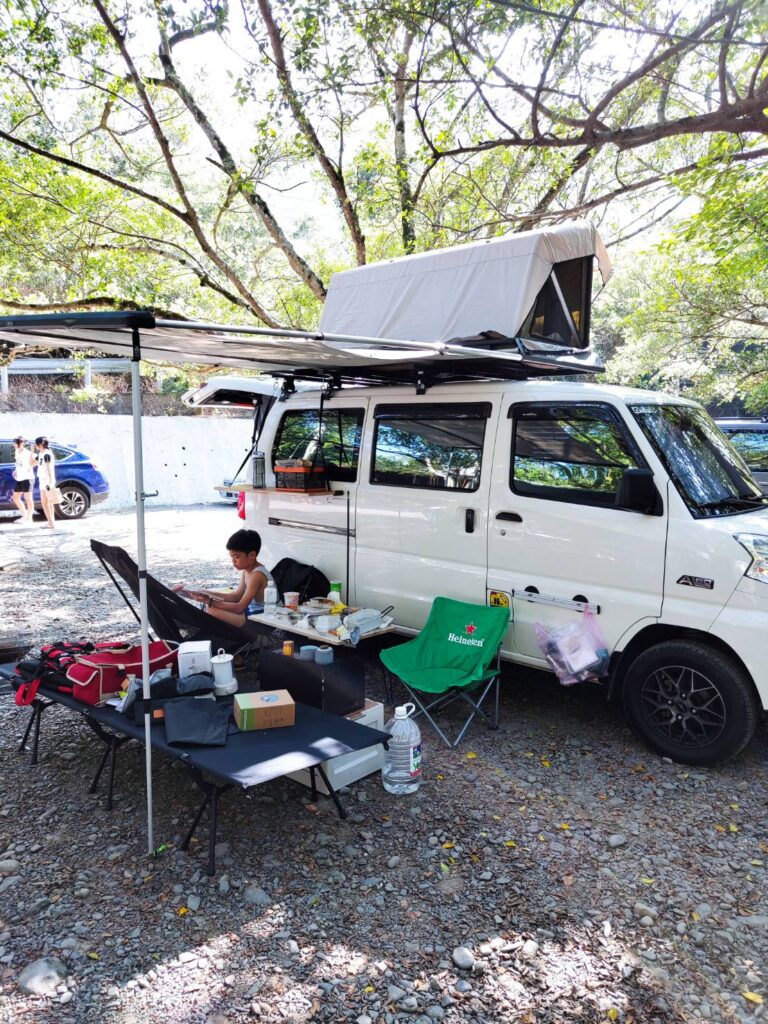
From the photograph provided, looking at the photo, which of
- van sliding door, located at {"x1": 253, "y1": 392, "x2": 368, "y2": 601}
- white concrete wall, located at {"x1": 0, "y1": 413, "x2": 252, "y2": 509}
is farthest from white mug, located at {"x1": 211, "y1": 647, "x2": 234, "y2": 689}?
white concrete wall, located at {"x1": 0, "y1": 413, "x2": 252, "y2": 509}

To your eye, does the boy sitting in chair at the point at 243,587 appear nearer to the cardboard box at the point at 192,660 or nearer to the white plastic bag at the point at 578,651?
the cardboard box at the point at 192,660

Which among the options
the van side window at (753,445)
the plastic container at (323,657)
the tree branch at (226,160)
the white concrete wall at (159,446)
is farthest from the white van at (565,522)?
the white concrete wall at (159,446)

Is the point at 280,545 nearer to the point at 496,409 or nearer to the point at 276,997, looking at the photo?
the point at 496,409

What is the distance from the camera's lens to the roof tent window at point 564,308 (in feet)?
16.5

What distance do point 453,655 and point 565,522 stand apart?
1073mm

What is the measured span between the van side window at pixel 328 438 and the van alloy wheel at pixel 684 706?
Answer: 8.35ft

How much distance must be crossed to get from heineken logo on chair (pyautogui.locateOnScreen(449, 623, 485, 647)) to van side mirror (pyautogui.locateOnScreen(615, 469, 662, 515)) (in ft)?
3.89

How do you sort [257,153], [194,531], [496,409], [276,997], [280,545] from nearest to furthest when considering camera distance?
[276,997]
[496,409]
[280,545]
[257,153]
[194,531]

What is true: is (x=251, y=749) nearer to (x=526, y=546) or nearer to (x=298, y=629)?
(x=298, y=629)

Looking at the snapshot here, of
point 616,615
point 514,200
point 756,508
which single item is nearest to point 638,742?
point 616,615

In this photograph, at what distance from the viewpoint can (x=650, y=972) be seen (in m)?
2.33

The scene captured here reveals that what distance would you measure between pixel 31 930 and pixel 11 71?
9.13 metres

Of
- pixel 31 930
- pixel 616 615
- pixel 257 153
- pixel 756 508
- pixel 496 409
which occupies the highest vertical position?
pixel 257 153

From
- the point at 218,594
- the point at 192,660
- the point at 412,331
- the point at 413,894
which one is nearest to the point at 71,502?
the point at 218,594
